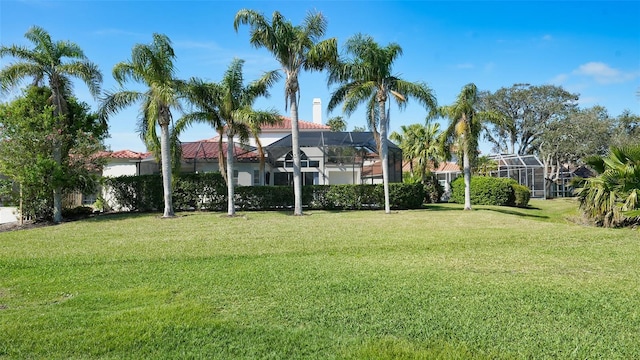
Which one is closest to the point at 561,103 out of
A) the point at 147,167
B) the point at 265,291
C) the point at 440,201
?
the point at 440,201

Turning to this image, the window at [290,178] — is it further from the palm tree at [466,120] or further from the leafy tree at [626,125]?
the leafy tree at [626,125]

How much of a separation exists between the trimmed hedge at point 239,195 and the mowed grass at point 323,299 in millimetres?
9795

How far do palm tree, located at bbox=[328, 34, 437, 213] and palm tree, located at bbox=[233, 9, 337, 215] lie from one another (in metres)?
1.34

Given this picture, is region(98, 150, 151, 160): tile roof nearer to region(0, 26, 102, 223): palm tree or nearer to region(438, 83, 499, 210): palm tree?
region(0, 26, 102, 223): palm tree

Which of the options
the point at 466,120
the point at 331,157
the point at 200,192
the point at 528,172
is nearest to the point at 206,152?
the point at 200,192

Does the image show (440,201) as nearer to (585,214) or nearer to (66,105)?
(585,214)

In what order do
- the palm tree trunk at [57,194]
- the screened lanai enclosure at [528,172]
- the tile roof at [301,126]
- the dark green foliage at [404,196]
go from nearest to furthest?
the palm tree trunk at [57,194] < the dark green foliage at [404,196] < the screened lanai enclosure at [528,172] < the tile roof at [301,126]

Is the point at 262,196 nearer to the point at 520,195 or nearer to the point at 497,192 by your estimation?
the point at 497,192

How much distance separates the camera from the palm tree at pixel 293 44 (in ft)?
60.5

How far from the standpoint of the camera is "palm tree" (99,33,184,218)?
17.5 meters

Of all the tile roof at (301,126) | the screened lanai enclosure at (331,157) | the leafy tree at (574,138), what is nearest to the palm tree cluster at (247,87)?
the screened lanai enclosure at (331,157)

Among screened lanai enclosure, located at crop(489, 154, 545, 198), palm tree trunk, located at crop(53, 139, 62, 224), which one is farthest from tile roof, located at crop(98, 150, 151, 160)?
screened lanai enclosure, located at crop(489, 154, 545, 198)

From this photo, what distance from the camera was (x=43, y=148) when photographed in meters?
16.7

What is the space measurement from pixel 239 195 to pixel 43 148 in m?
8.37
